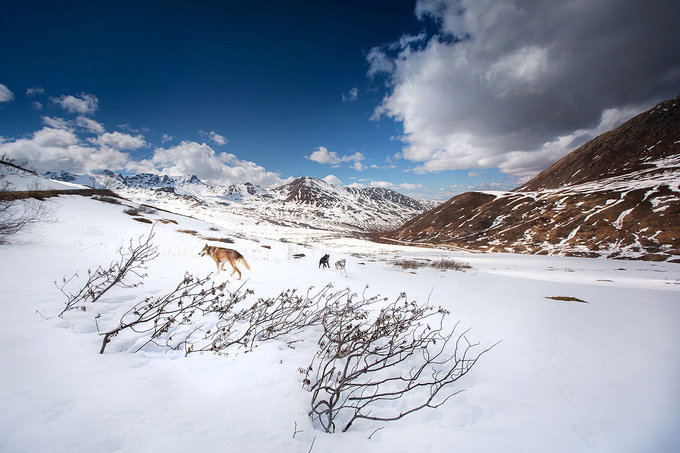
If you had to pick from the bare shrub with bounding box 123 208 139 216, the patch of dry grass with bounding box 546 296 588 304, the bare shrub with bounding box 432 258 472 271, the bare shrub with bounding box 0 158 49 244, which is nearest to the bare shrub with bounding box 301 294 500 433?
the patch of dry grass with bounding box 546 296 588 304

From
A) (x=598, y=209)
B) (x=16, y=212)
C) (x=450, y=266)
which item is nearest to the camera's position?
(x=16, y=212)

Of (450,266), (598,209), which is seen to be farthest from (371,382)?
(598,209)

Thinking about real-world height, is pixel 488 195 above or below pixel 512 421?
above

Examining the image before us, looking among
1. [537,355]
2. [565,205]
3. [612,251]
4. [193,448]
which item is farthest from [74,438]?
[565,205]

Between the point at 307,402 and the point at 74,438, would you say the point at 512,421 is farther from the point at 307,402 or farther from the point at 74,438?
the point at 74,438

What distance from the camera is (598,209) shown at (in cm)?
3766

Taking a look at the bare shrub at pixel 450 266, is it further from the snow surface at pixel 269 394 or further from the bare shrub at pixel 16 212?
the bare shrub at pixel 16 212

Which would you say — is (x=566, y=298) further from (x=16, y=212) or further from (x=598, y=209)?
(x=598, y=209)

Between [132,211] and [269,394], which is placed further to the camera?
[132,211]

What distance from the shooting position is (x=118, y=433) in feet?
5.73

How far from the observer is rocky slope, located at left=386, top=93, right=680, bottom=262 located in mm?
30297

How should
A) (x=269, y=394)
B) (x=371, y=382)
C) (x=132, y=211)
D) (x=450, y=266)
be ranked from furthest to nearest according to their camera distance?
1. (x=132, y=211)
2. (x=450, y=266)
3. (x=371, y=382)
4. (x=269, y=394)

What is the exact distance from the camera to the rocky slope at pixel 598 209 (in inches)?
1193

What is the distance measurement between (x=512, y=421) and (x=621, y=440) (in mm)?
861
